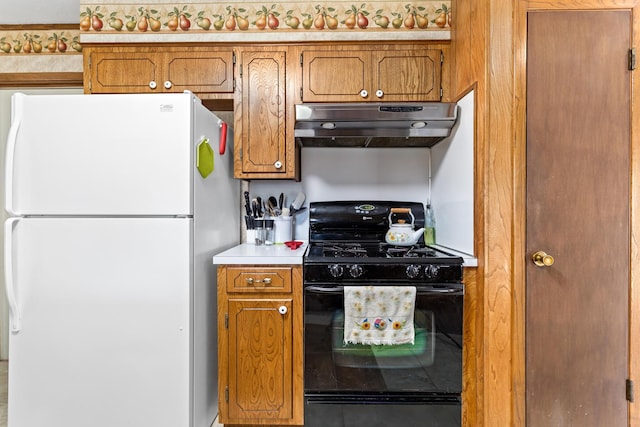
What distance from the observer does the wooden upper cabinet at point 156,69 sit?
200 cm

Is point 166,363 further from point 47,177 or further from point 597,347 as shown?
point 597,347

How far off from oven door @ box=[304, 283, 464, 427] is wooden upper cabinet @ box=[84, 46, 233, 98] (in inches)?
51.3

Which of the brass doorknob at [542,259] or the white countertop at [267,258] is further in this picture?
the white countertop at [267,258]

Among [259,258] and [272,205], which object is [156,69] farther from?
[259,258]

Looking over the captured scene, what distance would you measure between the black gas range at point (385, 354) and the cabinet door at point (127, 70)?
4.44ft

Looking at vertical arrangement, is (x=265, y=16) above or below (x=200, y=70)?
above

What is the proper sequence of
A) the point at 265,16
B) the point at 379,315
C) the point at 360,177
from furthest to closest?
the point at 360,177, the point at 265,16, the point at 379,315

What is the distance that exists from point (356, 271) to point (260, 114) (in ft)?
3.38

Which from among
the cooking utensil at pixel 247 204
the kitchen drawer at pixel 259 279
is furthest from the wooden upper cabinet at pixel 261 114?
the kitchen drawer at pixel 259 279

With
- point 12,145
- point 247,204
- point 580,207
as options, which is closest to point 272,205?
point 247,204

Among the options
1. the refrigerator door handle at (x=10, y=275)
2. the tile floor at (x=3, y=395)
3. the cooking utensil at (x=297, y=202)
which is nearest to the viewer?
the refrigerator door handle at (x=10, y=275)

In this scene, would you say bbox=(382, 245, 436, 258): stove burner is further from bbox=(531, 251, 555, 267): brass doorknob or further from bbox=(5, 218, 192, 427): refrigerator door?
bbox=(5, 218, 192, 427): refrigerator door

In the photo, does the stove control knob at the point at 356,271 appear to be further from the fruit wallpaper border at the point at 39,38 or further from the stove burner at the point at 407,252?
the fruit wallpaper border at the point at 39,38

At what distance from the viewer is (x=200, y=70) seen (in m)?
2.01
